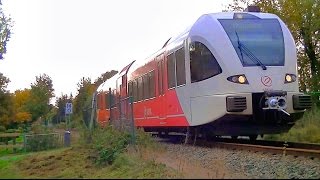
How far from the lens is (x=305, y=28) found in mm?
36750

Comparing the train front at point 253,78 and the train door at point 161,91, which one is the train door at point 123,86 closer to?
the train door at point 161,91

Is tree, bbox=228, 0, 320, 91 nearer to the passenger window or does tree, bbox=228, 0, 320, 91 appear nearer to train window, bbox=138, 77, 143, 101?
train window, bbox=138, 77, 143, 101

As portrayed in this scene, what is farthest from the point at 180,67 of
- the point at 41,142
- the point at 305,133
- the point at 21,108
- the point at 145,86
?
the point at 21,108

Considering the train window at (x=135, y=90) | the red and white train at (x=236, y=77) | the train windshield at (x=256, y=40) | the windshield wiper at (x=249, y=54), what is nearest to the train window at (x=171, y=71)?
the red and white train at (x=236, y=77)

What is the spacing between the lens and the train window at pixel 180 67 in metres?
16.7

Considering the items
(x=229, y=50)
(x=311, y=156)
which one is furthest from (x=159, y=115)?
(x=311, y=156)

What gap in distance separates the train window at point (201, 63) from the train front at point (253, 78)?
184 mm

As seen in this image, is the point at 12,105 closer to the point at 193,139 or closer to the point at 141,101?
the point at 141,101

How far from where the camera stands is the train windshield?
15.3 meters

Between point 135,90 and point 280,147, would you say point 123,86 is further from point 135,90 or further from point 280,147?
point 280,147

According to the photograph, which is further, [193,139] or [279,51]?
[193,139]

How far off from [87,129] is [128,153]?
5457 mm

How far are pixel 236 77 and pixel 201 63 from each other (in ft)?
4.38

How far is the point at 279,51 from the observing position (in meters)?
15.7
